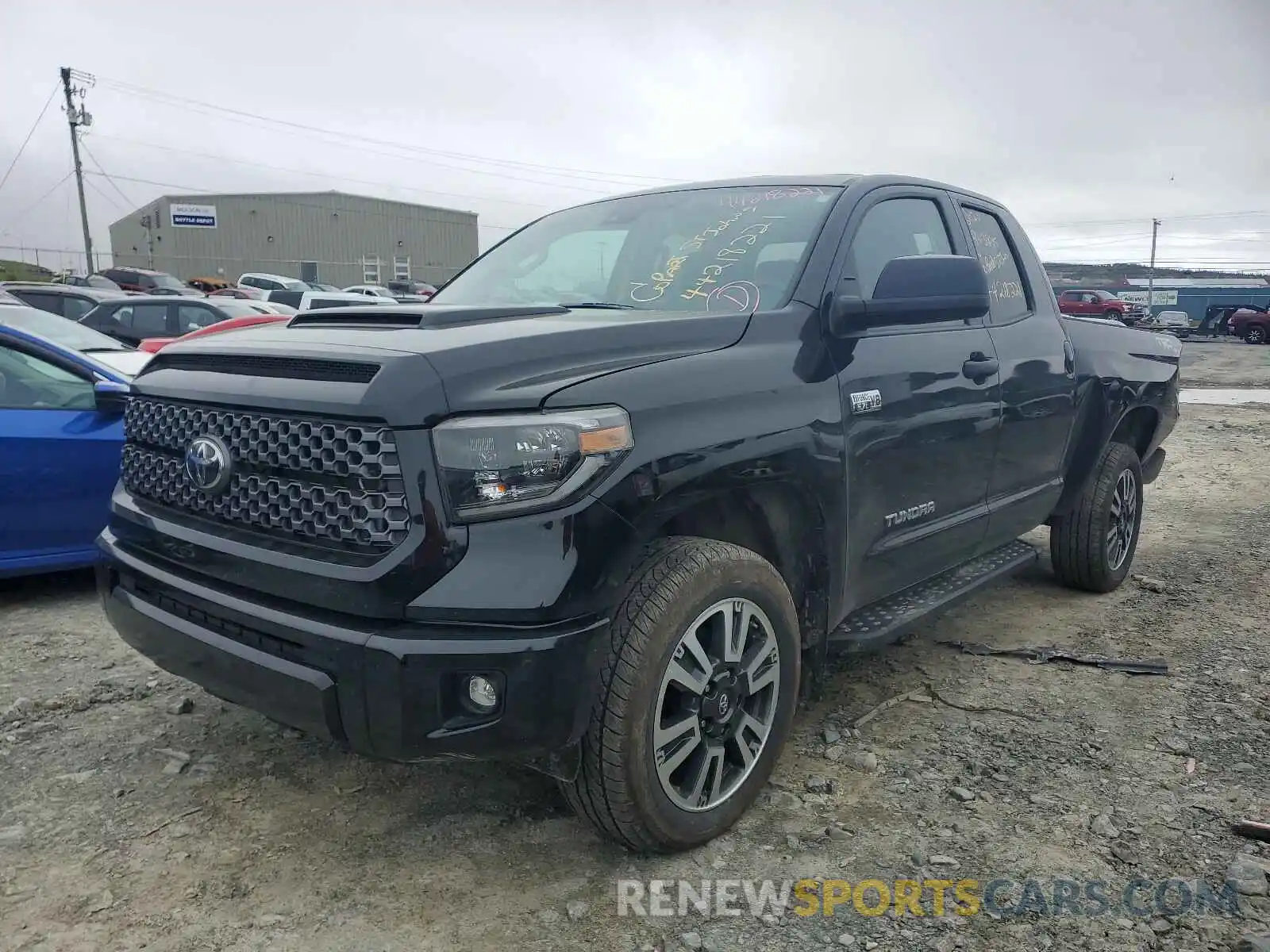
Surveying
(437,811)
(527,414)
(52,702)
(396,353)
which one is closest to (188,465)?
(396,353)

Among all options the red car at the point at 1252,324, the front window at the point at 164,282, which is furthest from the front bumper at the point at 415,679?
the red car at the point at 1252,324

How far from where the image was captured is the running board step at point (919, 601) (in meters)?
3.16

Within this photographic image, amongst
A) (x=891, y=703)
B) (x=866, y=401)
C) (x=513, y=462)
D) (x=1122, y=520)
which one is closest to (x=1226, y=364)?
(x=1122, y=520)

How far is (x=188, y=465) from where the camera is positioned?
8.35 ft

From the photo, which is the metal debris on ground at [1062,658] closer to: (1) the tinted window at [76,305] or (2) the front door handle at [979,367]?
(2) the front door handle at [979,367]

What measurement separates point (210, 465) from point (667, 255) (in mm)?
1658

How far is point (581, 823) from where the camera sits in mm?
2740

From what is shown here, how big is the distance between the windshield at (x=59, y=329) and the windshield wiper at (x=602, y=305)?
15.9 feet

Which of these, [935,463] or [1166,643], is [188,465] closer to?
[935,463]

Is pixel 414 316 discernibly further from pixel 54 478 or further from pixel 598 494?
pixel 54 478

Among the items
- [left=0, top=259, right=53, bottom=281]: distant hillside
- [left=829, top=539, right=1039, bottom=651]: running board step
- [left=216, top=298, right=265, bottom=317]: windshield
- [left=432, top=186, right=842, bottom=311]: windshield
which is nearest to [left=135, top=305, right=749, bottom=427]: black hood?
[left=432, top=186, right=842, bottom=311]: windshield

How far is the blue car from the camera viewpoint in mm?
4402

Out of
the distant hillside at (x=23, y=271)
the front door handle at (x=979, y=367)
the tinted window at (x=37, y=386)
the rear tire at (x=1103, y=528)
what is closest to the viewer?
the front door handle at (x=979, y=367)

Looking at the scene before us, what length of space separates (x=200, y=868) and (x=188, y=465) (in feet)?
3.41
